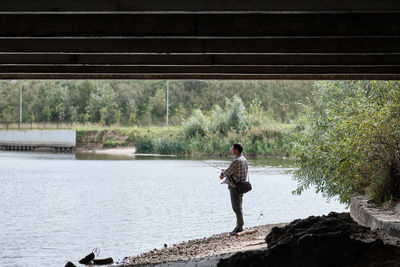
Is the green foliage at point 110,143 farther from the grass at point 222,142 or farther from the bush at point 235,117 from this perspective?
the bush at point 235,117

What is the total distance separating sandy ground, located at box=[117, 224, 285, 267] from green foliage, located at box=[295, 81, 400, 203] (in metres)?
2.66

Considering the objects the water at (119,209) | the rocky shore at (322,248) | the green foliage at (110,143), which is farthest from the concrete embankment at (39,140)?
the rocky shore at (322,248)

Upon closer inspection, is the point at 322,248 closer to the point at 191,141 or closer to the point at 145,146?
the point at 191,141

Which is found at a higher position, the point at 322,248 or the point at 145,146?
the point at 145,146

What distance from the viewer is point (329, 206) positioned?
21453 millimetres

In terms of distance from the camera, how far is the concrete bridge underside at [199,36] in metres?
7.52

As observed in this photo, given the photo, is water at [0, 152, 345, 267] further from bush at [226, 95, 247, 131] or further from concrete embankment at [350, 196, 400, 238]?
bush at [226, 95, 247, 131]

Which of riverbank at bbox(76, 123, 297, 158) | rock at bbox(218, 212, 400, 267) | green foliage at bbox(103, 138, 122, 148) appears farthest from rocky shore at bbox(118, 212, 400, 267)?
green foliage at bbox(103, 138, 122, 148)

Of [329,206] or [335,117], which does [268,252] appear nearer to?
[335,117]

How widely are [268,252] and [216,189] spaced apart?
19.7m

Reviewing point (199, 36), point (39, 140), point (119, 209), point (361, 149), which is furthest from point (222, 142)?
point (199, 36)

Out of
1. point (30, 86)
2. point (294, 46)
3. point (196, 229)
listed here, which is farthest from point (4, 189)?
point (30, 86)

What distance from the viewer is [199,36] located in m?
8.59

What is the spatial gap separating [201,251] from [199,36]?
184 inches
